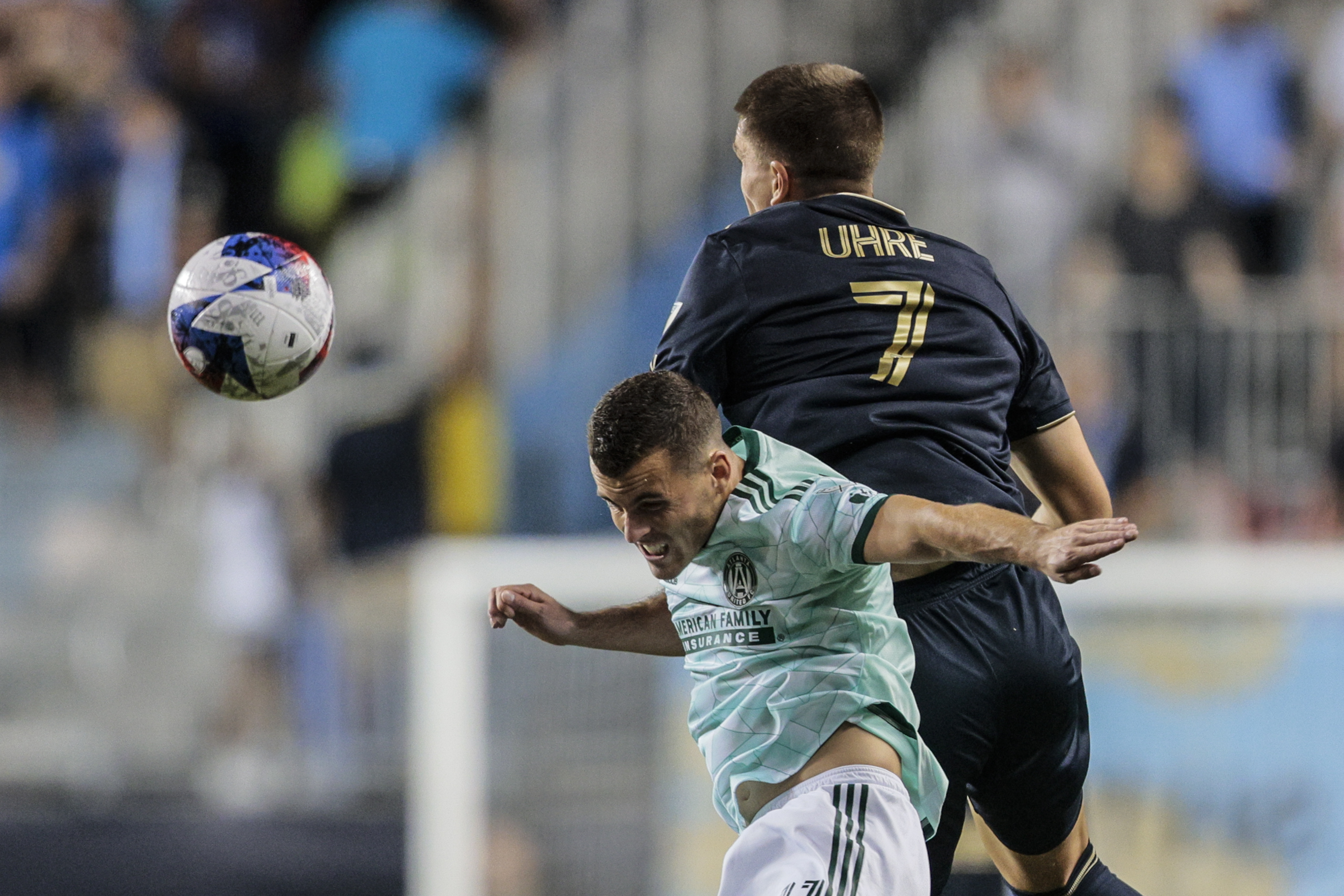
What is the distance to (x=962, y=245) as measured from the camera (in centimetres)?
370

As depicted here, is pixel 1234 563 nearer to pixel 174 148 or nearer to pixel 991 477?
pixel 991 477

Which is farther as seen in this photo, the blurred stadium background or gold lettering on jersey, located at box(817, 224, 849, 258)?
the blurred stadium background

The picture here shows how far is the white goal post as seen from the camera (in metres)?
7.37

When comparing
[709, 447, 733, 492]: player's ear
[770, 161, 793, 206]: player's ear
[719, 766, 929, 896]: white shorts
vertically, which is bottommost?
[719, 766, 929, 896]: white shorts

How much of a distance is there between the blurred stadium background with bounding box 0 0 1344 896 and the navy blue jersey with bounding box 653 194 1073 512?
4013 millimetres

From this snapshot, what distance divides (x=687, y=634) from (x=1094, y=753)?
4205mm

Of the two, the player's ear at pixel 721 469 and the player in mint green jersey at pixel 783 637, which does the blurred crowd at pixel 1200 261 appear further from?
the player's ear at pixel 721 469

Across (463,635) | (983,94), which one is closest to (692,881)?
(463,635)

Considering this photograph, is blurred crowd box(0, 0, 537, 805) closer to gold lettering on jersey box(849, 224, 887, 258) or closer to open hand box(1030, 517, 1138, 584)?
gold lettering on jersey box(849, 224, 887, 258)

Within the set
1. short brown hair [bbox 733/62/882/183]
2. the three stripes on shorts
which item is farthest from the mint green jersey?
short brown hair [bbox 733/62/882/183]

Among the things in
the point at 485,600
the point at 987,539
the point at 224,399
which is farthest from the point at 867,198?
the point at 224,399

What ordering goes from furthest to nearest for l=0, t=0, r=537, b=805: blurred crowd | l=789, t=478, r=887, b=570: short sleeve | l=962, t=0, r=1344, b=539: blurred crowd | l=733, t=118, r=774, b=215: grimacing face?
l=0, t=0, r=537, b=805: blurred crowd → l=962, t=0, r=1344, b=539: blurred crowd → l=733, t=118, r=774, b=215: grimacing face → l=789, t=478, r=887, b=570: short sleeve

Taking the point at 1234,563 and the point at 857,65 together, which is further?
the point at 857,65

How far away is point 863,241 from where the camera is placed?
11.7 ft
